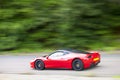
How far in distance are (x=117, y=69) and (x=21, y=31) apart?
12556 millimetres

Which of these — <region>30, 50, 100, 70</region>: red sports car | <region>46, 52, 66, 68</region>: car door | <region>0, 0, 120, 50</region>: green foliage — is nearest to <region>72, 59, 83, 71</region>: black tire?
<region>30, 50, 100, 70</region>: red sports car

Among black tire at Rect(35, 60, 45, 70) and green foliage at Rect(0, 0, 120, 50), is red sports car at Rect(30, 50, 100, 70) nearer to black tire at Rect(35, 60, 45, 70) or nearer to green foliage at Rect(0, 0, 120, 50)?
black tire at Rect(35, 60, 45, 70)

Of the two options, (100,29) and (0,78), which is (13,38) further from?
(0,78)

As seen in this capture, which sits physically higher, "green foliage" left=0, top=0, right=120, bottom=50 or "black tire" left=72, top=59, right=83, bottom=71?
"green foliage" left=0, top=0, right=120, bottom=50

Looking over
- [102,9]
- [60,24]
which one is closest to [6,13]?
[60,24]

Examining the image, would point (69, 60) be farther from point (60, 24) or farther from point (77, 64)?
point (60, 24)

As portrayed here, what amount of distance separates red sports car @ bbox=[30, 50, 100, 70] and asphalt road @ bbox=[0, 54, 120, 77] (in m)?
0.23

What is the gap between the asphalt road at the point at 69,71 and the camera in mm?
15469

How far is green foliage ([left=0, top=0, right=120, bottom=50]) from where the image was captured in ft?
84.0

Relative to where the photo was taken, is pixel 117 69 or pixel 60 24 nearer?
pixel 117 69

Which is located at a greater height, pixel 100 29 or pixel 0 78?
pixel 100 29

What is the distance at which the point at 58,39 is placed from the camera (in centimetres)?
2611

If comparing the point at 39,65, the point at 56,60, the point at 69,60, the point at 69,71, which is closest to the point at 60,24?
the point at 39,65

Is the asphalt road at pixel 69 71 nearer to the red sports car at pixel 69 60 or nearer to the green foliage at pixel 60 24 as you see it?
the red sports car at pixel 69 60
